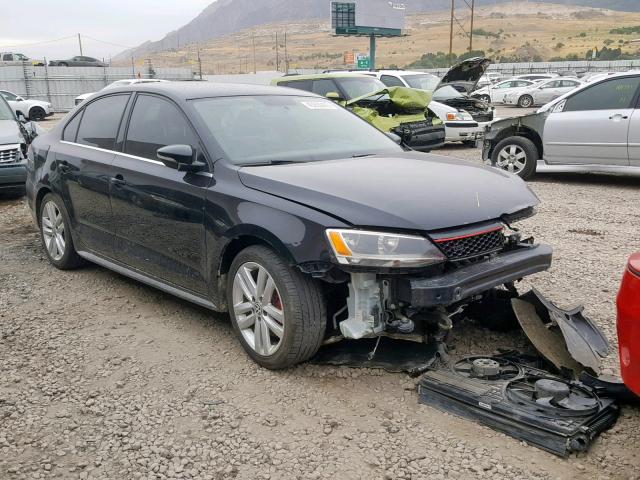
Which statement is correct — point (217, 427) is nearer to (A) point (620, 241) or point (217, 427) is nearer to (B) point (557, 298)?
(B) point (557, 298)

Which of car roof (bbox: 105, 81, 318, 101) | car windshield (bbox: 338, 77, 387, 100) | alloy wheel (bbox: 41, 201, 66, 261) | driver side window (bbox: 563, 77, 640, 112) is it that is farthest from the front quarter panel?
car windshield (bbox: 338, 77, 387, 100)

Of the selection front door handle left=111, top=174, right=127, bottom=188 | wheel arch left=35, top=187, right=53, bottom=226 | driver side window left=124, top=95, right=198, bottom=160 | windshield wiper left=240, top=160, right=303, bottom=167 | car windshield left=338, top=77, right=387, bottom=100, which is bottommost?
wheel arch left=35, top=187, right=53, bottom=226

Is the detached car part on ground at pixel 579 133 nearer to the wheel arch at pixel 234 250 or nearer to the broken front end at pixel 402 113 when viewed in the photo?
the broken front end at pixel 402 113

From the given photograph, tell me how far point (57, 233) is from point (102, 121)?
1.18 meters

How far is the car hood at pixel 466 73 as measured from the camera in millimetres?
13188

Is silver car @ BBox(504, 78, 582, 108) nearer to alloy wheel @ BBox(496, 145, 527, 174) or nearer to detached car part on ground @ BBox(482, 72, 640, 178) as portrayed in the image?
detached car part on ground @ BBox(482, 72, 640, 178)

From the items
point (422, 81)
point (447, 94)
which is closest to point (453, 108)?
point (447, 94)

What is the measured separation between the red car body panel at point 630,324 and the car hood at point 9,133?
30.0ft

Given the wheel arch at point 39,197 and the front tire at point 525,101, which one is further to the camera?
the front tire at point 525,101

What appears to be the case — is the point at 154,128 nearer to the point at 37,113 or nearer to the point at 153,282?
the point at 153,282

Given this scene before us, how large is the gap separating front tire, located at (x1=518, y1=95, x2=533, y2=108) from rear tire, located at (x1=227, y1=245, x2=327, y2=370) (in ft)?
102

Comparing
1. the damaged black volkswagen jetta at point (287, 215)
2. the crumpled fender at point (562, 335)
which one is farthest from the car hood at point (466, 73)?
the crumpled fender at point (562, 335)

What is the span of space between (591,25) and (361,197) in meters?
131

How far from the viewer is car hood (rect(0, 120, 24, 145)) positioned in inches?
368
